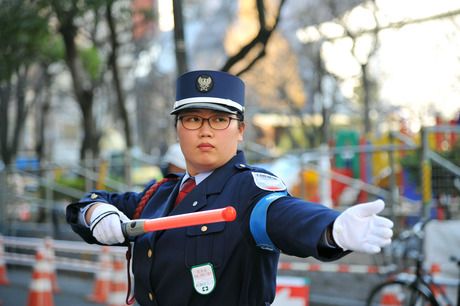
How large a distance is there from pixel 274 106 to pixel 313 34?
7600mm

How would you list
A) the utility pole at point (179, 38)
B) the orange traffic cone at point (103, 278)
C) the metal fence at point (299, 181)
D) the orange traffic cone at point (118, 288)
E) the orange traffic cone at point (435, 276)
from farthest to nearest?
the metal fence at point (299, 181) < the orange traffic cone at point (103, 278) < the utility pole at point (179, 38) < the orange traffic cone at point (118, 288) < the orange traffic cone at point (435, 276)

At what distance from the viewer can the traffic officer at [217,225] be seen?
178cm

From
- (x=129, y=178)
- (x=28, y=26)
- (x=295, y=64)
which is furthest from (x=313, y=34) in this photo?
(x=28, y=26)

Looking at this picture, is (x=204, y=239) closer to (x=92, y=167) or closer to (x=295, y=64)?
(x=92, y=167)

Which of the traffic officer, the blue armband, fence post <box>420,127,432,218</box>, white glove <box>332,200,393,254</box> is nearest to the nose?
the traffic officer

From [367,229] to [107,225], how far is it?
963 millimetres

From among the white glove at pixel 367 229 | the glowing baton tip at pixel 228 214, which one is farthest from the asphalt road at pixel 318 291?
the white glove at pixel 367 229

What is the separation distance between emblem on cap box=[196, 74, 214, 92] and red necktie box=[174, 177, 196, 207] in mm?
344

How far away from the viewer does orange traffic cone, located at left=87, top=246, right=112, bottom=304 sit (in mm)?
7961

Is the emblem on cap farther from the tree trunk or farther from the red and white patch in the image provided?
the tree trunk

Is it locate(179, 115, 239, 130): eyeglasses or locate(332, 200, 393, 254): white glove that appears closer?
locate(332, 200, 393, 254): white glove

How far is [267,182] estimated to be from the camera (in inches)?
79.0

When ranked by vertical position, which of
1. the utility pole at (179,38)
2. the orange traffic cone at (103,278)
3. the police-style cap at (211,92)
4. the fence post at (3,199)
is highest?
the utility pole at (179,38)

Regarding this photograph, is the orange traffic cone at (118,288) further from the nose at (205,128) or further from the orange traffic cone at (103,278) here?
the nose at (205,128)
